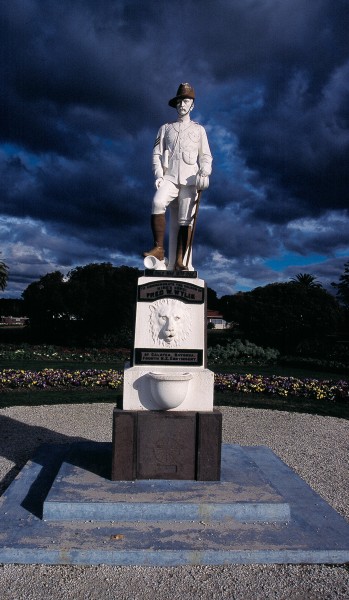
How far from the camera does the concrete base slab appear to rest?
3676mm

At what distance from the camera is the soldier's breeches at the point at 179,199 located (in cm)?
550

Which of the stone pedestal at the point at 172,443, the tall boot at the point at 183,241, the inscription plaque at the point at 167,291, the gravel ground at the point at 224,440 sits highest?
the tall boot at the point at 183,241

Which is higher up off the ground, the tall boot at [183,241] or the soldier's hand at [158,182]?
the soldier's hand at [158,182]

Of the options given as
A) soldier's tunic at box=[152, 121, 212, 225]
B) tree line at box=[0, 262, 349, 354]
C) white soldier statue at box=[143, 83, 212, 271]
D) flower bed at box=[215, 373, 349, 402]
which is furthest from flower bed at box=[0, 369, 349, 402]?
tree line at box=[0, 262, 349, 354]

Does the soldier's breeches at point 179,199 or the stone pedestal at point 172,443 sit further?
the soldier's breeches at point 179,199

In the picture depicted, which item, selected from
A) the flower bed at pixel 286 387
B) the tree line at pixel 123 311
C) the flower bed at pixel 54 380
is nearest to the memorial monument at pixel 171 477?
the flower bed at pixel 286 387

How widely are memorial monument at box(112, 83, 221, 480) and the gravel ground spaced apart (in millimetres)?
1219

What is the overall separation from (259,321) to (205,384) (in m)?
18.7

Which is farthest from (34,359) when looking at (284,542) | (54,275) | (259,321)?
(284,542)

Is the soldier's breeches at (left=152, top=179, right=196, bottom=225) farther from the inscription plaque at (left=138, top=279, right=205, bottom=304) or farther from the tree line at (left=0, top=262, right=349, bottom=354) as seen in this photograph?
the tree line at (left=0, top=262, right=349, bottom=354)

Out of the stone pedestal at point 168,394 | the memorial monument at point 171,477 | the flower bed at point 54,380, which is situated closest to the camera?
the memorial monument at point 171,477

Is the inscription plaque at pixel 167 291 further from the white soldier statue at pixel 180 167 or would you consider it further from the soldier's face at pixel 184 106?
the soldier's face at pixel 184 106

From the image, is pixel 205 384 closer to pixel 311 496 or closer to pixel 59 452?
pixel 311 496

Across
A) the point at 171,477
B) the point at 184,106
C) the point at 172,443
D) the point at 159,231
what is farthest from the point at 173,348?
the point at 184,106
